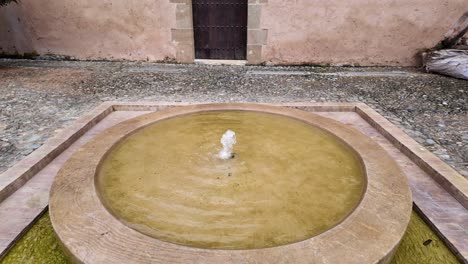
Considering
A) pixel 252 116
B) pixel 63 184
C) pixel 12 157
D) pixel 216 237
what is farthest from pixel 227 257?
pixel 12 157

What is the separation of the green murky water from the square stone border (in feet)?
2.11

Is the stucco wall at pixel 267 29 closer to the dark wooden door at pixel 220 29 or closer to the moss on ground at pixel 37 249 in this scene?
the dark wooden door at pixel 220 29

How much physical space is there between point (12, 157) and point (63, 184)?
4.21 feet

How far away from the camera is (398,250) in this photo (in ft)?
5.83

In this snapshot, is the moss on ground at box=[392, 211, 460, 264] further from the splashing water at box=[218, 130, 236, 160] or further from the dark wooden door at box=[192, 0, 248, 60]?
the dark wooden door at box=[192, 0, 248, 60]

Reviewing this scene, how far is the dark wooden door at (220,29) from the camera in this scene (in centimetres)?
595

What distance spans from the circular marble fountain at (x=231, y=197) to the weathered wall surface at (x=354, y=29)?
3650mm

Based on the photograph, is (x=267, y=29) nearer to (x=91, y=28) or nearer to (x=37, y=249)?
(x=91, y=28)

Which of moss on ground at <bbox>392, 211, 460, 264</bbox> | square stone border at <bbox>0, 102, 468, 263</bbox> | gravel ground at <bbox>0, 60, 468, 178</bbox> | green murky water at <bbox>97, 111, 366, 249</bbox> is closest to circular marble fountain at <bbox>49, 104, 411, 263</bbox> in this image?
green murky water at <bbox>97, 111, 366, 249</bbox>

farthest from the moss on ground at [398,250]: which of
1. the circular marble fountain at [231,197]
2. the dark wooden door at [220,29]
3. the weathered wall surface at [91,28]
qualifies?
the dark wooden door at [220,29]

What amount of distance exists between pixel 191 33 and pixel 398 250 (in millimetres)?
5194

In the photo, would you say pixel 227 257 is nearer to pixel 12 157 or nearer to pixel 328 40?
pixel 12 157

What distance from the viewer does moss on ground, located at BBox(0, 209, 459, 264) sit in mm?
1711

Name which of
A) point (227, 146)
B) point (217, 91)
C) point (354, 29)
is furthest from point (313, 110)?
point (354, 29)
